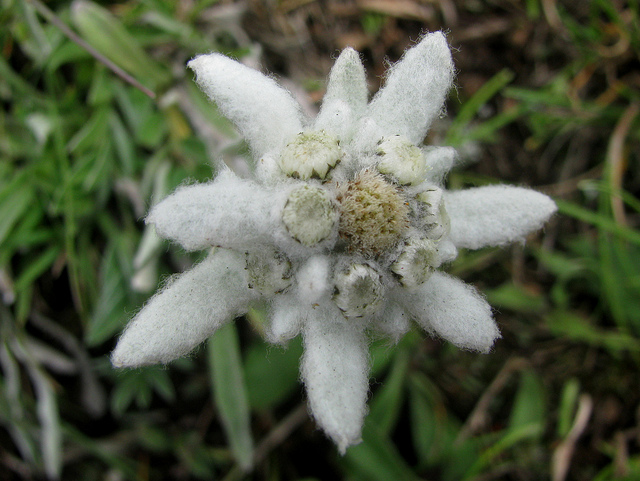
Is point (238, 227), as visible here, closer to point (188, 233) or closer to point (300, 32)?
point (188, 233)

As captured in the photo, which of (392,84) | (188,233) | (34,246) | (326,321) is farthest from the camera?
(34,246)

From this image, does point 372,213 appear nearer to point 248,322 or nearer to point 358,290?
point 358,290

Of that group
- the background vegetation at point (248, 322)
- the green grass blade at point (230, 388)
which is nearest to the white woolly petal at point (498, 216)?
the background vegetation at point (248, 322)

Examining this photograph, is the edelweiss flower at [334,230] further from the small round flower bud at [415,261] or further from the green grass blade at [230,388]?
the green grass blade at [230,388]

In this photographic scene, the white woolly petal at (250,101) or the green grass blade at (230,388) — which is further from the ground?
the white woolly petal at (250,101)

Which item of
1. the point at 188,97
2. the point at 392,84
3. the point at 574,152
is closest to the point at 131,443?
the point at 188,97

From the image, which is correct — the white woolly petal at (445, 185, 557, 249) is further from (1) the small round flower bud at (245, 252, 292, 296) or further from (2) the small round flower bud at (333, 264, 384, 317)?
(1) the small round flower bud at (245, 252, 292, 296)

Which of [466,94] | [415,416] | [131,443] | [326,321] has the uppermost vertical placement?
[326,321]
